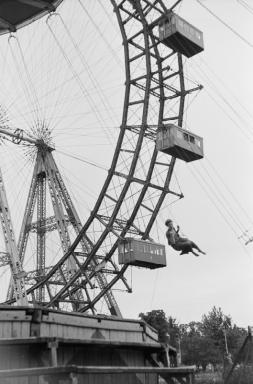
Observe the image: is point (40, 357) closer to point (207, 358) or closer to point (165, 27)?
point (165, 27)

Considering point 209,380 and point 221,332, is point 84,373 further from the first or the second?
point 221,332

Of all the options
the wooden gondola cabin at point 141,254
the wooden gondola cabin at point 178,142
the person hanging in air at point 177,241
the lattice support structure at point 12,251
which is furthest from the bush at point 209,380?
the person hanging in air at point 177,241

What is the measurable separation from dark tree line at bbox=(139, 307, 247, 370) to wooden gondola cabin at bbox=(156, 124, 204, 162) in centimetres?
3997

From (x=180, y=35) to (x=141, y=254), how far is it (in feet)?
30.1

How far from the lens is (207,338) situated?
70938 mm

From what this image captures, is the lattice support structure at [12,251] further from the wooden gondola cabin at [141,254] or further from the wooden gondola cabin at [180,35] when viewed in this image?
the wooden gondola cabin at [180,35]

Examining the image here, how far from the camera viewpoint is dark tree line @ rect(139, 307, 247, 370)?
221 feet

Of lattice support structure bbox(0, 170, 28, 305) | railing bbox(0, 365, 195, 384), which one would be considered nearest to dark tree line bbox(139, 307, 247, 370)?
lattice support structure bbox(0, 170, 28, 305)

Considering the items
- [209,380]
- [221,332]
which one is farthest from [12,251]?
[221,332]

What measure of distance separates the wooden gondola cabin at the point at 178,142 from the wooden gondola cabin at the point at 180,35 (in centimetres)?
357

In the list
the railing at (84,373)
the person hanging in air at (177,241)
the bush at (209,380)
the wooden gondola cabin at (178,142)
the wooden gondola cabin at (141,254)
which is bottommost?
the railing at (84,373)

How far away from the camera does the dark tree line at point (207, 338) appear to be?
6738cm

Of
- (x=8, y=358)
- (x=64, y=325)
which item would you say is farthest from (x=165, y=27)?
(x=8, y=358)

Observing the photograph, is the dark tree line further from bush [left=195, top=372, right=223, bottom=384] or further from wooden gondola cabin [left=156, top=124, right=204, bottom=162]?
wooden gondola cabin [left=156, top=124, right=204, bottom=162]
